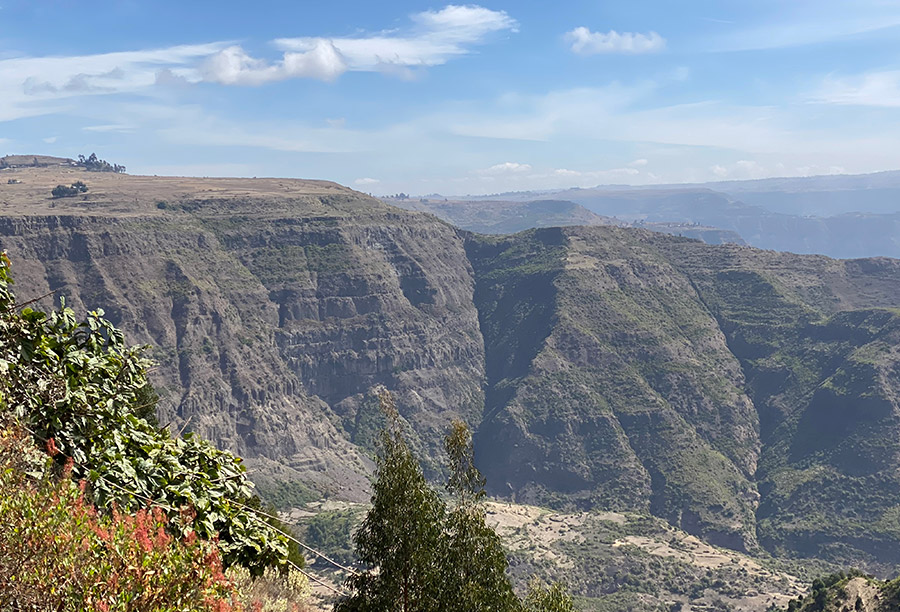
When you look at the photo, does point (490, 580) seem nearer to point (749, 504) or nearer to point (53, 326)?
point (53, 326)

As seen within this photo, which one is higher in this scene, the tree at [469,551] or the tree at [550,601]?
the tree at [469,551]

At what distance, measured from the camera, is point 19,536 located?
8.89 meters

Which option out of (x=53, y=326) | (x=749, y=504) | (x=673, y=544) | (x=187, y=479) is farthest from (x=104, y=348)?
(x=749, y=504)

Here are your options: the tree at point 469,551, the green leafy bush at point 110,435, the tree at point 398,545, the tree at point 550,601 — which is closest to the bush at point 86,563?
the green leafy bush at point 110,435

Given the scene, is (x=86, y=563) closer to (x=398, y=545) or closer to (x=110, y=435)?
(x=110, y=435)

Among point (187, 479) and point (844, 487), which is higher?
point (187, 479)

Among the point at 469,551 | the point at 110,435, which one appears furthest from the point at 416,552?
the point at 110,435

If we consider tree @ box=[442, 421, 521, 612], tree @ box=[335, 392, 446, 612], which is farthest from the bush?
tree @ box=[442, 421, 521, 612]

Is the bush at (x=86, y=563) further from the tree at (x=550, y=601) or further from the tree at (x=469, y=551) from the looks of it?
the tree at (x=550, y=601)

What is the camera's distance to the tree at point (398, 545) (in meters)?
16.7

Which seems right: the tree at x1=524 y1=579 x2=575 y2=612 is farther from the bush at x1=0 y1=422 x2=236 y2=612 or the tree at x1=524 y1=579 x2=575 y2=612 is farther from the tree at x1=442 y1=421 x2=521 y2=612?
the bush at x1=0 y1=422 x2=236 y2=612

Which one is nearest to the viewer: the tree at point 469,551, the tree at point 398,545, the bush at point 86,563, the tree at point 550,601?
the bush at point 86,563

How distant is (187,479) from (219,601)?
13.9 ft

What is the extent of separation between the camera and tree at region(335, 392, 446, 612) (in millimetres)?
16703
